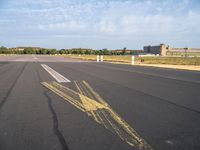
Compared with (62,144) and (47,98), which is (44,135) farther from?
(47,98)

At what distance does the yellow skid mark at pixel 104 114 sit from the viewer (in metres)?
3.86

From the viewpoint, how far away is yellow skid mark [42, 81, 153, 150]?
3.86 m

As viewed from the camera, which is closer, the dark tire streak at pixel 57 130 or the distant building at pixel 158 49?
the dark tire streak at pixel 57 130

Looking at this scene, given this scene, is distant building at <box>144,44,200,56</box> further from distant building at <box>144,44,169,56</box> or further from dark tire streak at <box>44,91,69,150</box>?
dark tire streak at <box>44,91,69,150</box>

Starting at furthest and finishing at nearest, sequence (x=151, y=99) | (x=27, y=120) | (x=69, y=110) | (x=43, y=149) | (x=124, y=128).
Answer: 1. (x=151, y=99)
2. (x=69, y=110)
3. (x=27, y=120)
4. (x=124, y=128)
5. (x=43, y=149)

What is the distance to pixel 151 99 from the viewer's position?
7.24 m

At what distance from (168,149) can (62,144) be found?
167 centimetres

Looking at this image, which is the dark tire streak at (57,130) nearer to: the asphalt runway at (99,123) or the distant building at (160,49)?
the asphalt runway at (99,123)

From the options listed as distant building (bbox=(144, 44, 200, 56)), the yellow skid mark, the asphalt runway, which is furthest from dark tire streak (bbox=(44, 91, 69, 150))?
distant building (bbox=(144, 44, 200, 56))

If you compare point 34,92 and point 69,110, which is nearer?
point 69,110

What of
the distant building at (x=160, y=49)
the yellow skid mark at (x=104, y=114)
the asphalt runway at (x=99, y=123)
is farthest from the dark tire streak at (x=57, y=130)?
the distant building at (x=160, y=49)

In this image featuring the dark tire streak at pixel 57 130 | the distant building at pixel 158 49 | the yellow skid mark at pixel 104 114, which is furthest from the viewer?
the distant building at pixel 158 49

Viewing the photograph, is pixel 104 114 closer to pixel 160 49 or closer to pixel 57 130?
pixel 57 130

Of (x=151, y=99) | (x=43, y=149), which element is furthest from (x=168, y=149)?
(x=151, y=99)
